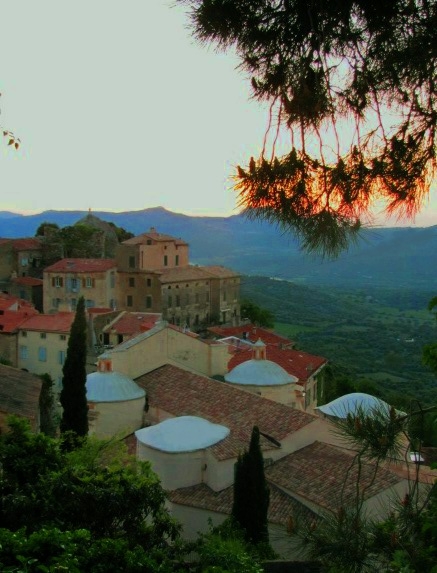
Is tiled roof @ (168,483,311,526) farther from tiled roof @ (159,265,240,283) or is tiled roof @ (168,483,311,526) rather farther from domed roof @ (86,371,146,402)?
tiled roof @ (159,265,240,283)

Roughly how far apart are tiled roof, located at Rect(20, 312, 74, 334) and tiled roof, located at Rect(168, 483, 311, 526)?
66.4ft

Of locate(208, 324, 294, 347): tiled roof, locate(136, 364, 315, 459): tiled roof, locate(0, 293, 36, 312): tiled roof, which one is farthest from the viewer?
locate(208, 324, 294, 347): tiled roof

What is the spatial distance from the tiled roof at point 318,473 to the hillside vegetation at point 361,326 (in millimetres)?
26321

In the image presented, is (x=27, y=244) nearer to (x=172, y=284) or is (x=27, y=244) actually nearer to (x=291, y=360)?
(x=172, y=284)

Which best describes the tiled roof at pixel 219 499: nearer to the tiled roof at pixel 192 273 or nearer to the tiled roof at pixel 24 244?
the tiled roof at pixel 192 273

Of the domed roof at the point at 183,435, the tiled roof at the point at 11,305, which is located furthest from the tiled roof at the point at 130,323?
the domed roof at the point at 183,435

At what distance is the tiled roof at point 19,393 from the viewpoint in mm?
14272

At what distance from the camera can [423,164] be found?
5.90 metres

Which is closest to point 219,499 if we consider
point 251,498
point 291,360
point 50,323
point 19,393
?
point 251,498

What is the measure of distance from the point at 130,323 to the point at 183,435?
74.0 feet

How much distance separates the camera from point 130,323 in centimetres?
4100

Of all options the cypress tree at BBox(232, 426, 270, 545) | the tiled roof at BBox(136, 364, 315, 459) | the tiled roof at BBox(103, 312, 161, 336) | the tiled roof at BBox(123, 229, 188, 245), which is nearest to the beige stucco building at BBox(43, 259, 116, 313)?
the tiled roof at BBox(123, 229, 188, 245)

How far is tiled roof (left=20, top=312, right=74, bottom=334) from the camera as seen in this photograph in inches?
1485

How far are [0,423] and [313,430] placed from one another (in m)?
9.48
